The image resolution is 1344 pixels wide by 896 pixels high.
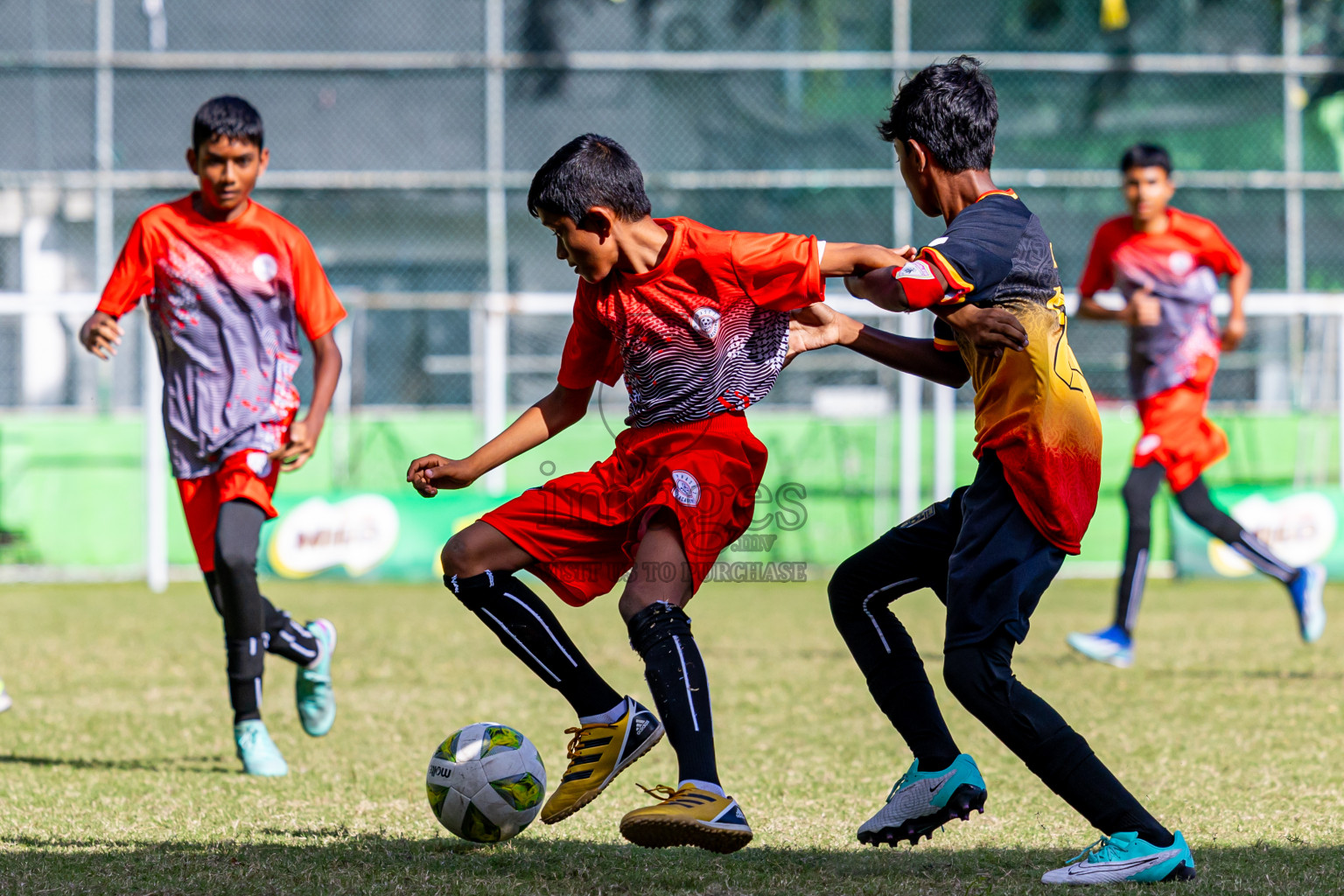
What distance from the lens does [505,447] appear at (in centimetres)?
353

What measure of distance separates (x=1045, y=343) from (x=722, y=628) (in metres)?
5.44

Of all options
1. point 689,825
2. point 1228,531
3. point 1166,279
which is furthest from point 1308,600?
point 689,825

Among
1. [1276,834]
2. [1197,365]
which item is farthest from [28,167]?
[1276,834]

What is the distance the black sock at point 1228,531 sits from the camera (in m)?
6.66

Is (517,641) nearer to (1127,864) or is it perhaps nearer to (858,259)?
(858,259)

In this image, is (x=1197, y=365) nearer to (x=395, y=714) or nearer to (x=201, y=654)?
(x=395, y=714)

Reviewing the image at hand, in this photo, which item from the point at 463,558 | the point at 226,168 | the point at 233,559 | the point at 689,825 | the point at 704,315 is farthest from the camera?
the point at 226,168

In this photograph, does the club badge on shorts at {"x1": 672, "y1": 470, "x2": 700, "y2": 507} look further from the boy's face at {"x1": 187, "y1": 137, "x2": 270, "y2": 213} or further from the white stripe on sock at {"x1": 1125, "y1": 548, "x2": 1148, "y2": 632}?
the white stripe on sock at {"x1": 1125, "y1": 548, "x2": 1148, "y2": 632}

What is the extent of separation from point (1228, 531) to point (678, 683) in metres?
4.32

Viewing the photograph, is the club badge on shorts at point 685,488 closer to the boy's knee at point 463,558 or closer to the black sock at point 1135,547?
the boy's knee at point 463,558

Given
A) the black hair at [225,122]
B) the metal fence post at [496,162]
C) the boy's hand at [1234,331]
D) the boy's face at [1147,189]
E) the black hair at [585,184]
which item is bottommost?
the boy's hand at [1234,331]

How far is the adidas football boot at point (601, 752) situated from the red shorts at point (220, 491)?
1753 mm

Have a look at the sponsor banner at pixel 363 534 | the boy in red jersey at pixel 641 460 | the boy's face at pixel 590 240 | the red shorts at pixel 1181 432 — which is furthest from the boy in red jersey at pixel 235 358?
the sponsor banner at pixel 363 534

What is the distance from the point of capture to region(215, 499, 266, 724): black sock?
4645mm
